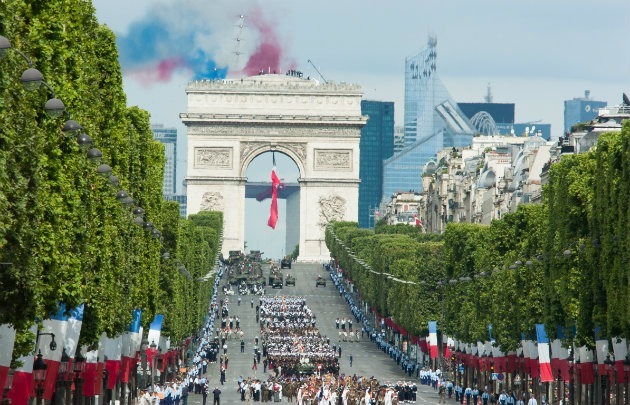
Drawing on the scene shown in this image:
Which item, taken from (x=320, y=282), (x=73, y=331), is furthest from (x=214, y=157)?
(x=73, y=331)

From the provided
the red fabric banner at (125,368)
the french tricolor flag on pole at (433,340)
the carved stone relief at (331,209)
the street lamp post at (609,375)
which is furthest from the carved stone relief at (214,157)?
the street lamp post at (609,375)

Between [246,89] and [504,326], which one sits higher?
[246,89]

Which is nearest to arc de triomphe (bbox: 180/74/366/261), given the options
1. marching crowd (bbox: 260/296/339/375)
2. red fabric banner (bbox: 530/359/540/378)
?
marching crowd (bbox: 260/296/339/375)

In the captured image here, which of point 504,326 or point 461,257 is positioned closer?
point 504,326

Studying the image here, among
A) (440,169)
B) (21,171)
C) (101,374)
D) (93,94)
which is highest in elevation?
(440,169)

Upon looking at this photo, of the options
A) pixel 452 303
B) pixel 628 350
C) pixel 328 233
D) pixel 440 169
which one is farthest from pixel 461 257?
pixel 440 169

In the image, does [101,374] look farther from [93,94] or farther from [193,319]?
[193,319]

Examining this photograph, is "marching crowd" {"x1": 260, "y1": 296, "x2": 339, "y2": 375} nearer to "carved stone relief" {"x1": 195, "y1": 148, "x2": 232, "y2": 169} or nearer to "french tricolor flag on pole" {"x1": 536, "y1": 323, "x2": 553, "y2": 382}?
"french tricolor flag on pole" {"x1": 536, "y1": 323, "x2": 553, "y2": 382}

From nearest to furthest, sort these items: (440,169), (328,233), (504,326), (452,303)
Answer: (504,326) → (452,303) → (328,233) → (440,169)
